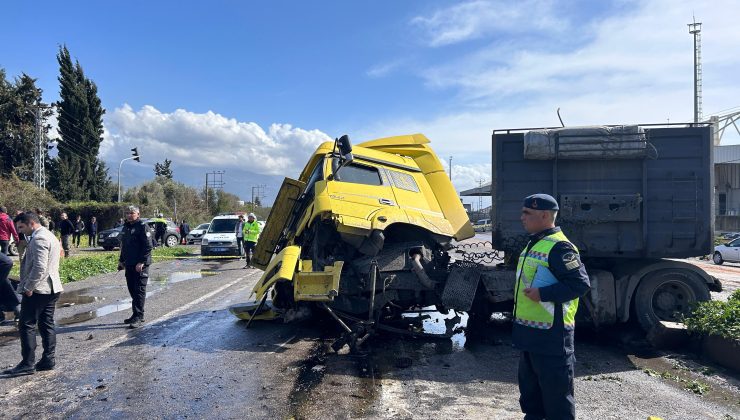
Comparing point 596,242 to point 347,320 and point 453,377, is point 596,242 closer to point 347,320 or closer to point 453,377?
point 453,377

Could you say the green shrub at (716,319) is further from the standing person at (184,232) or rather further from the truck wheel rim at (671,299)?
the standing person at (184,232)

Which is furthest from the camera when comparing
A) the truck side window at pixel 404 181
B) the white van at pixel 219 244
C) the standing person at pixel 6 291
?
the white van at pixel 219 244

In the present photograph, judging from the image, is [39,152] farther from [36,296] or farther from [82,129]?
[36,296]

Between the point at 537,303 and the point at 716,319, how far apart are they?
154 inches

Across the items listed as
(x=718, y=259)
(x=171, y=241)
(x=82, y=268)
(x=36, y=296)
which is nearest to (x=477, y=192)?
(x=718, y=259)

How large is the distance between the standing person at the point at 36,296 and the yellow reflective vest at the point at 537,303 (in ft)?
15.4

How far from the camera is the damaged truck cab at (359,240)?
614 cm

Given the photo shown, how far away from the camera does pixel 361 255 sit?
6.53 metres

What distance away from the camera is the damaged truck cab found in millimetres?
6141

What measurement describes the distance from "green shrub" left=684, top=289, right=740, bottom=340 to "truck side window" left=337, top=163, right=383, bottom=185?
162 inches

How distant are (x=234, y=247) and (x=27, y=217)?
49.4ft

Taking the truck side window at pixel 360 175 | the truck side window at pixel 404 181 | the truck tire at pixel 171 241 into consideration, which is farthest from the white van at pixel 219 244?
the truck side window at pixel 360 175

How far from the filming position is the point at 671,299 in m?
6.72

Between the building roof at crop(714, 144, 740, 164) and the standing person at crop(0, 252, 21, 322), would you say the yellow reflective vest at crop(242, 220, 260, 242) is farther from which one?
the building roof at crop(714, 144, 740, 164)
